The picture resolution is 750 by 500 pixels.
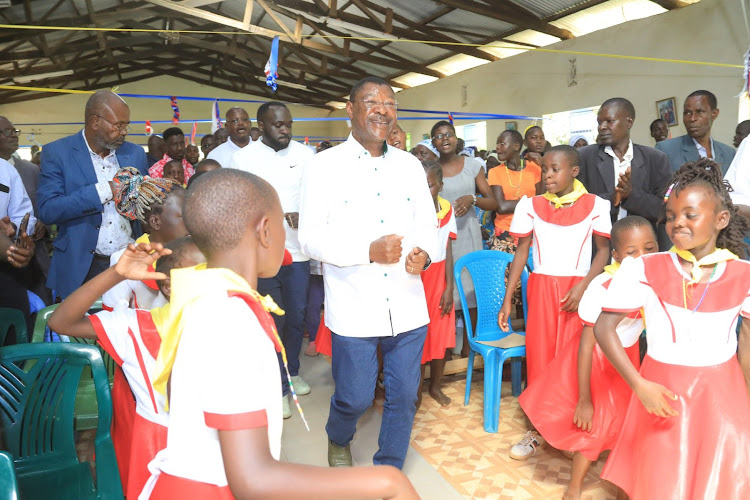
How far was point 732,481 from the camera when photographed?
167 centimetres

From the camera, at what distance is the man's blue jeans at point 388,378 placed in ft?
7.23

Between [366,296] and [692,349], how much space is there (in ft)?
3.85

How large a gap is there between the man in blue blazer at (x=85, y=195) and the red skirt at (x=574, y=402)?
220 centimetres

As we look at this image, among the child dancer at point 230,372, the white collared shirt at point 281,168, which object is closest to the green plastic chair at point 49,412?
the child dancer at point 230,372

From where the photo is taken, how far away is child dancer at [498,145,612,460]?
2691 mm

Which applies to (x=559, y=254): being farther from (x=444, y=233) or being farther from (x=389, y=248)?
(x=389, y=248)

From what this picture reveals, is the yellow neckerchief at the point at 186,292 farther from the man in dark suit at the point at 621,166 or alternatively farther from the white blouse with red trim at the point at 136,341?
the man in dark suit at the point at 621,166

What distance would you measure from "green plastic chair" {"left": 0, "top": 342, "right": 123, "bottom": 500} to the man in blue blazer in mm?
826

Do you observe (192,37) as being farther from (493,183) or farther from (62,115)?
(493,183)

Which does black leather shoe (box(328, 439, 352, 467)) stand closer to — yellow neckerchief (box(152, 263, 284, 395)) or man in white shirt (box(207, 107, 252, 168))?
yellow neckerchief (box(152, 263, 284, 395))

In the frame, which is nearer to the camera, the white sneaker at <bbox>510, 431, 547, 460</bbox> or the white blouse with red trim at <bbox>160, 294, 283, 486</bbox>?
the white blouse with red trim at <bbox>160, 294, 283, 486</bbox>

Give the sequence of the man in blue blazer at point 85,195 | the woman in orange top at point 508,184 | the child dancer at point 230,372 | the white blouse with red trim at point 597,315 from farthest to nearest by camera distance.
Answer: the woman in orange top at point 508,184 → the man in blue blazer at point 85,195 → the white blouse with red trim at point 597,315 → the child dancer at point 230,372

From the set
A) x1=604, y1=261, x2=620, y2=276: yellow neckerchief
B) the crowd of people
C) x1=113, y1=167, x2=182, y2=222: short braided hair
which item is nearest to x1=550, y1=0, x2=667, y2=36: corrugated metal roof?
the crowd of people

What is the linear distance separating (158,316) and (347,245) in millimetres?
809
